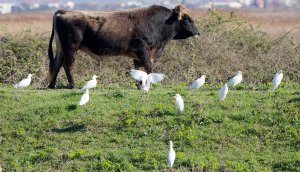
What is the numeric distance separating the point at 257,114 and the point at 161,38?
444cm

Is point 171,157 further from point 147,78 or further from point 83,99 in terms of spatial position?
point 147,78

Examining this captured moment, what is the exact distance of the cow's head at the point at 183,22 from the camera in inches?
687

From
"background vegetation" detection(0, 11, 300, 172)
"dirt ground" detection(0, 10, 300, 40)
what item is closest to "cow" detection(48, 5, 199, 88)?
"background vegetation" detection(0, 11, 300, 172)

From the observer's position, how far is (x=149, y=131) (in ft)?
41.7

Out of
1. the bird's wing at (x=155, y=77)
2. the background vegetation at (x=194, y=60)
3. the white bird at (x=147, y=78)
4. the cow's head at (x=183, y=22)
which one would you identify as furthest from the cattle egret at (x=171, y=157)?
the background vegetation at (x=194, y=60)

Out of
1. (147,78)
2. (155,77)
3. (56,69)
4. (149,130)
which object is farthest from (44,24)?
(149,130)

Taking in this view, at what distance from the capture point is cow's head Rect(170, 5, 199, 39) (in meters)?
17.5

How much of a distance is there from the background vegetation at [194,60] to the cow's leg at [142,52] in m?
1.83

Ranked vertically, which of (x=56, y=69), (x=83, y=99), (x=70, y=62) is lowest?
(x=56, y=69)

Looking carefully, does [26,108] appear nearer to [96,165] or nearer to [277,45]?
[96,165]

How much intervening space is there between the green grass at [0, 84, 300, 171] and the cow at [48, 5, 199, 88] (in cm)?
203

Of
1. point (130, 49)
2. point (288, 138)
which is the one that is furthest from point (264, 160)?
point (130, 49)

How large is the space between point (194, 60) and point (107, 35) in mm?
3723

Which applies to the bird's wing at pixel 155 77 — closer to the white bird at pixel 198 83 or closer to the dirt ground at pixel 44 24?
the white bird at pixel 198 83
